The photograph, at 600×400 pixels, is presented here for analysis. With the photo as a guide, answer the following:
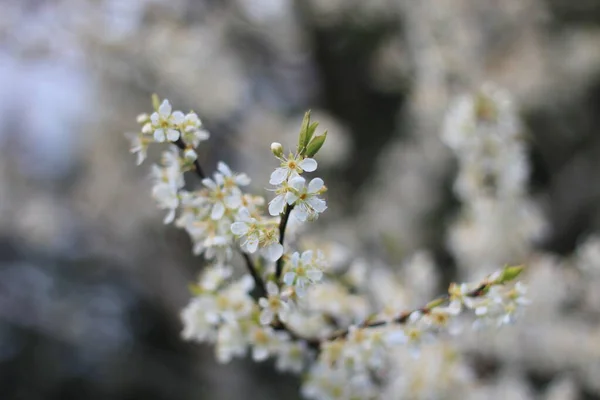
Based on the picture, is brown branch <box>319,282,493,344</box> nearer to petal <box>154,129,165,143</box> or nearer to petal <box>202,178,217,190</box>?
petal <box>202,178,217,190</box>

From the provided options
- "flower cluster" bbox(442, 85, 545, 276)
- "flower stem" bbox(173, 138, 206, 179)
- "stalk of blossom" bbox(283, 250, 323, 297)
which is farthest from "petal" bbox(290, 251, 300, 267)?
"flower cluster" bbox(442, 85, 545, 276)

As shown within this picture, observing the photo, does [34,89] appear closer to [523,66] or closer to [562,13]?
[523,66]

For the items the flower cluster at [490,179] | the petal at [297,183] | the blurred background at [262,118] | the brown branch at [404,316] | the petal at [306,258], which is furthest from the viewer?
the blurred background at [262,118]

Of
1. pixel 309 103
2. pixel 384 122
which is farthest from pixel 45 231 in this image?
pixel 384 122

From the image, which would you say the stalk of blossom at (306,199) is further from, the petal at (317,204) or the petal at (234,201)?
the petal at (234,201)

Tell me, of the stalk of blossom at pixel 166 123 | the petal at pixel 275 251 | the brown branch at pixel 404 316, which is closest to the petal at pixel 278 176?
the petal at pixel 275 251

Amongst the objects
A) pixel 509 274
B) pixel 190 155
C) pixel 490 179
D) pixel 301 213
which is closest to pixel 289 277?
pixel 301 213
